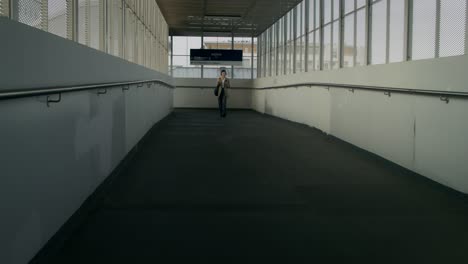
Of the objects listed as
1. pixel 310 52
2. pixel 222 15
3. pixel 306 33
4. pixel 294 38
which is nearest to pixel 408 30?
pixel 310 52

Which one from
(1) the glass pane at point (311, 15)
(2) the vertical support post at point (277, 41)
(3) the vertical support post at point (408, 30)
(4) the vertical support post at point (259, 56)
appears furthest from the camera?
(4) the vertical support post at point (259, 56)

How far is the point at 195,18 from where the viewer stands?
26.2 metres

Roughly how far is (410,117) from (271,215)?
3245 millimetres

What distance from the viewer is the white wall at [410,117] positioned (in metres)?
6.15

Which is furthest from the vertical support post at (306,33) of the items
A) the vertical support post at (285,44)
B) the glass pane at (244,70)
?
the glass pane at (244,70)

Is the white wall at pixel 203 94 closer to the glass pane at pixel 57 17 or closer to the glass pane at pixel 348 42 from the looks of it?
the glass pane at pixel 348 42

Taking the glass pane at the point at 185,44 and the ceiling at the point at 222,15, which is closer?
the ceiling at the point at 222,15

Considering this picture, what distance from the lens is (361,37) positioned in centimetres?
1142

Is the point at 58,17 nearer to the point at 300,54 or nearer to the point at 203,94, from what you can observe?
the point at 300,54

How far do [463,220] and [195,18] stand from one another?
22330mm

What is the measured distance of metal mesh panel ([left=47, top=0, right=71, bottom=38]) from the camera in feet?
15.4

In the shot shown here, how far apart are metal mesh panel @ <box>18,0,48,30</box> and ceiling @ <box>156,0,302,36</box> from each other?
15158 mm

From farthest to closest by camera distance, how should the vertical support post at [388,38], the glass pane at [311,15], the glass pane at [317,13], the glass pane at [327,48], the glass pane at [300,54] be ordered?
1. the glass pane at [300,54]
2. the glass pane at [311,15]
3. the glass pane at [317,13]
4. the glass pane at [327,48]
5. the vertical support post at [388,38]

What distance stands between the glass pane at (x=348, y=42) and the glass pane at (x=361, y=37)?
404 mm
